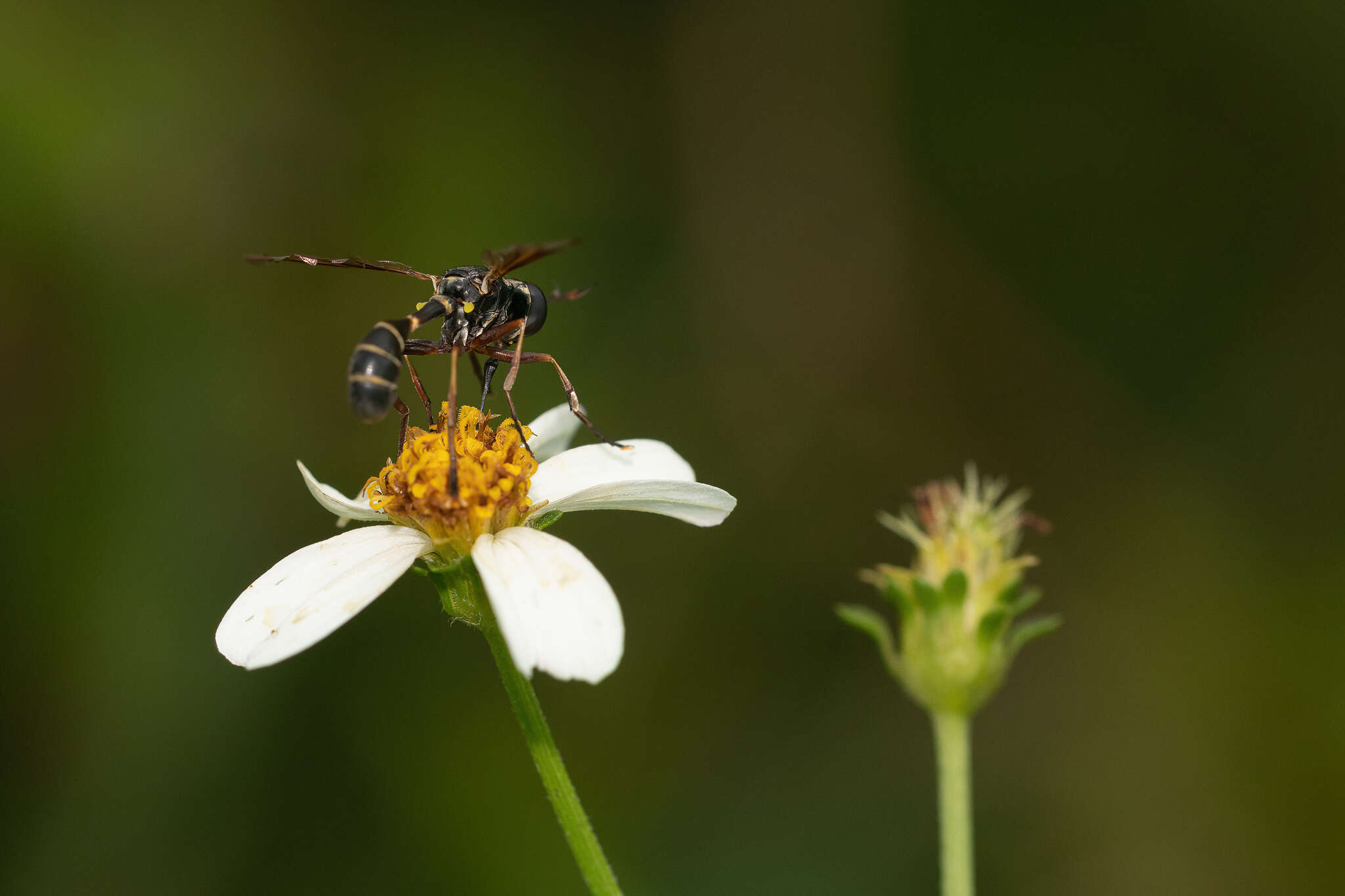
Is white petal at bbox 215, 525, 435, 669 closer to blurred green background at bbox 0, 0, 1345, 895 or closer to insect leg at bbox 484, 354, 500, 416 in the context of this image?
insect leg at bbox 484, 354, 500, 416

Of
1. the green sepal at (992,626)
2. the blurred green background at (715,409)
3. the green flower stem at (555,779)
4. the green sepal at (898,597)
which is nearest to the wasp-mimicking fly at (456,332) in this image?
the green flower stem at (555,779)

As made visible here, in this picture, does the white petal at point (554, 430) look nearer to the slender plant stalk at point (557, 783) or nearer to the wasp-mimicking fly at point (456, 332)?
the wasp-mimicking fly at point (456, 332)

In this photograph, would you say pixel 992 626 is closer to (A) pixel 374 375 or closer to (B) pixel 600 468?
(B) pixel 600 468

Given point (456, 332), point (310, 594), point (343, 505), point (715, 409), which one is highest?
point (715, 409)

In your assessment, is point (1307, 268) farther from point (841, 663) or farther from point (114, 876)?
point (114, 876)

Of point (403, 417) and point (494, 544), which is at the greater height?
point (403, 417)

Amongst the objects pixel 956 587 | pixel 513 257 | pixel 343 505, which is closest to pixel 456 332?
pixel 513 257
